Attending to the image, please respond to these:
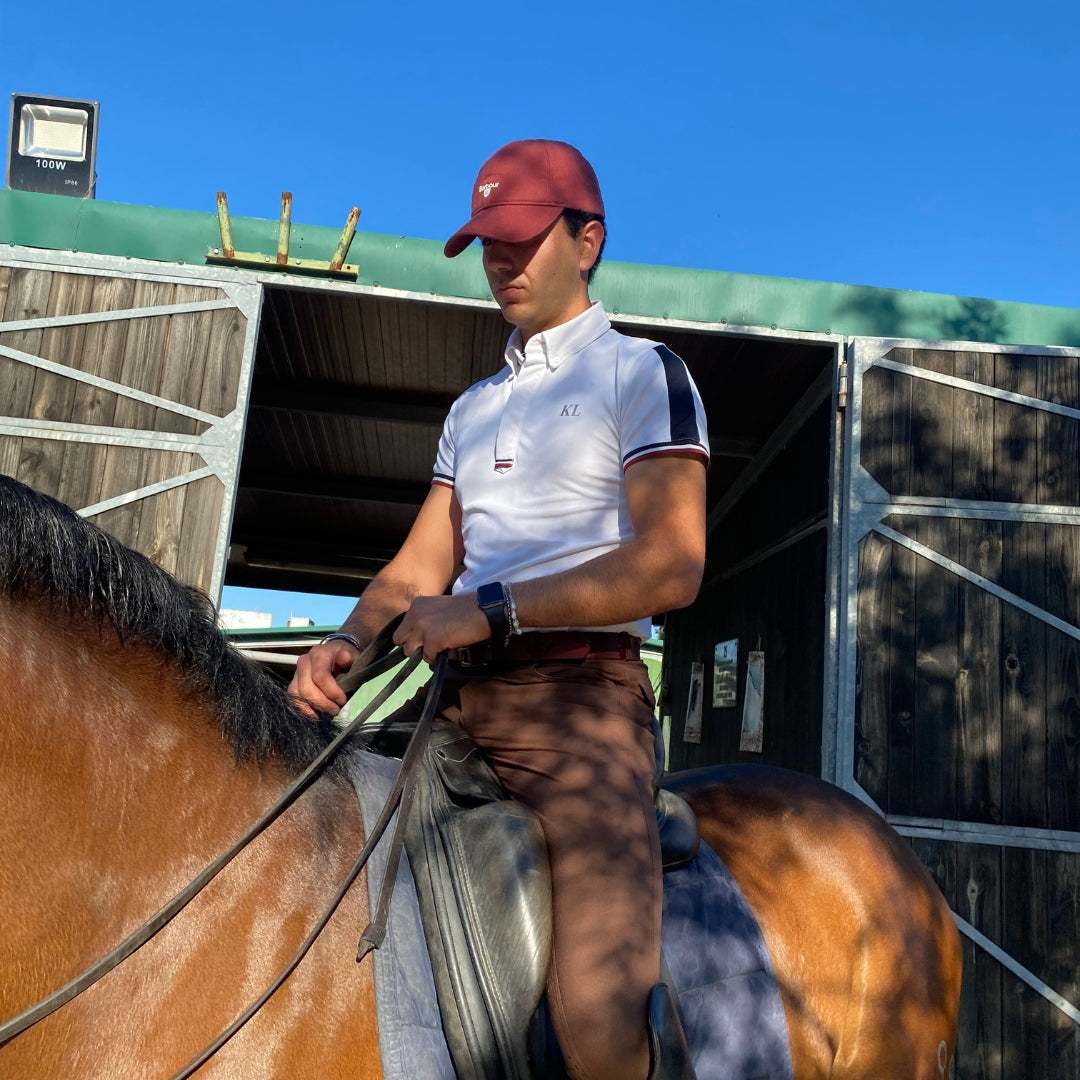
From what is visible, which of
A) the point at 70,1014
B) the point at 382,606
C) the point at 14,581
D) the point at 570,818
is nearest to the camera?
the point at 70,1014

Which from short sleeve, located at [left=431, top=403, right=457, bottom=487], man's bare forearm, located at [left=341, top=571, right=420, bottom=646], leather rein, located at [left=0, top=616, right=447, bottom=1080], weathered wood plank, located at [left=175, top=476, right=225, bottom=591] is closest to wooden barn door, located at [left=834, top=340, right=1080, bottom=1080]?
weathered wood plank, located at [left=175, top=476, right=225, bottom=591]

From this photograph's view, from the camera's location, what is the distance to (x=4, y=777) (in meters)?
1.49

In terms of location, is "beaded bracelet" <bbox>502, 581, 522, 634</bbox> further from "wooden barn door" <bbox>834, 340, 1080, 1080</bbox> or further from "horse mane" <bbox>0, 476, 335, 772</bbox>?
"wooden barn door" <bbox>834, 340, 1080, 1080</bbox>

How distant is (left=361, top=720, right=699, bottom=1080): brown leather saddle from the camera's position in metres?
1.70

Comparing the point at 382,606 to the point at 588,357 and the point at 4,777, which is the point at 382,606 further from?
the point at 4,777

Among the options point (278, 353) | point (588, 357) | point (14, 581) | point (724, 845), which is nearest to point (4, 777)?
point (14, 581)

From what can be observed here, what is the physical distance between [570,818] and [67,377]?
583 cm

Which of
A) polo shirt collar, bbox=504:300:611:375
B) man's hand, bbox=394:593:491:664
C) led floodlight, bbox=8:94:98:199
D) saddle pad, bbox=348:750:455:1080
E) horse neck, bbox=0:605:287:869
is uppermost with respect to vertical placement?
led floodlight, bbox=8:94:98:199

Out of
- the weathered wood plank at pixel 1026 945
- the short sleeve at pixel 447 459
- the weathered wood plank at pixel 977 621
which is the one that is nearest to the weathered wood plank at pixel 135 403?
the short sleeve at pixel 447 459

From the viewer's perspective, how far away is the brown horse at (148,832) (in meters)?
1.47

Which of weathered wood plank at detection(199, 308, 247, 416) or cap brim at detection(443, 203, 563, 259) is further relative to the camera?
weathered wood plank at detection(199, 308, 247, 416)

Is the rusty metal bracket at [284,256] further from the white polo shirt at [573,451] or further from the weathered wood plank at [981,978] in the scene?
the weathered wood plank at [981,978]

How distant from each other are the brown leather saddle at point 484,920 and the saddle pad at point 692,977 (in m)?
0.03

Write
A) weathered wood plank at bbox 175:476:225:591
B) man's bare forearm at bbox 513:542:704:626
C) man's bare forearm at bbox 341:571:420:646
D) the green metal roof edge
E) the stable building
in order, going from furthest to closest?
the green metal roof edge
weathered wood plank at bbox 175:476:225:591
the stable building
man's bare forearm at bbox 341:571:420:646
man's bare forearm at bbox 513:542:704:626
